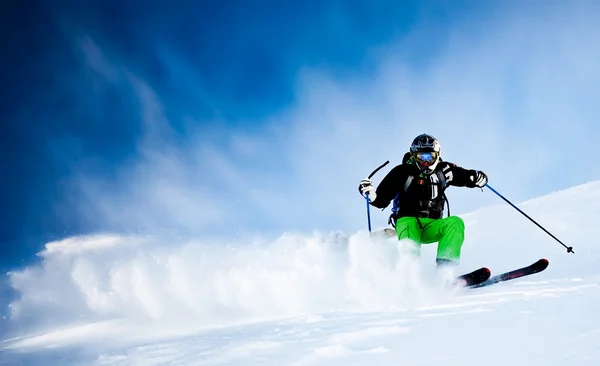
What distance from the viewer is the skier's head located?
274 inches

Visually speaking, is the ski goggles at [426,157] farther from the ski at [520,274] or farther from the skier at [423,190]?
the ski at [520,274]

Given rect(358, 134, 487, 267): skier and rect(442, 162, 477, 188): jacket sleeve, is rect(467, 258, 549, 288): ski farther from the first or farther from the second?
rect(442, 162, 477, 188): jacket sleeve

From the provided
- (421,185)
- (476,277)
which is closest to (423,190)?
(421,185)

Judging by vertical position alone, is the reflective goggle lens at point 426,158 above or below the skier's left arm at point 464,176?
above

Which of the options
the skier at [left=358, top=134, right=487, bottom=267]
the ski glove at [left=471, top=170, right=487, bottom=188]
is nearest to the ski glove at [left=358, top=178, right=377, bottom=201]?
the skier at [left=358, top=134, right=487, bottom=267]

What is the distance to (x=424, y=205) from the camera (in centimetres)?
715

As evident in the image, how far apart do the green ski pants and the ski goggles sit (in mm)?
939

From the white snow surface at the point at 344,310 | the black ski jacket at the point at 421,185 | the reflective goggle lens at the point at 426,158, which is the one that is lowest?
the white snow surface at the point at 344,310

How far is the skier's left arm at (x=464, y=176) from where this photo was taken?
7.39m

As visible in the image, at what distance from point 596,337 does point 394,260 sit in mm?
3954

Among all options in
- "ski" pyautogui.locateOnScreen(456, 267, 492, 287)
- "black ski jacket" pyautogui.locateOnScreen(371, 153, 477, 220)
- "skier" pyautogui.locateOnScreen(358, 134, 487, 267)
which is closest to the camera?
"ski" pyautogui.locateOnScreen(456, 267, 492, 287)

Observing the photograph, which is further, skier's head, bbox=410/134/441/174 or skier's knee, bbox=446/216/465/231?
skier's head, bbox=410/134/441/174

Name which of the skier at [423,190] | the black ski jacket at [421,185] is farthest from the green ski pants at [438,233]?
the black ski jacket at [421,185]

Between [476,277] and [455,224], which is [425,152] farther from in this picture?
[476,277]
